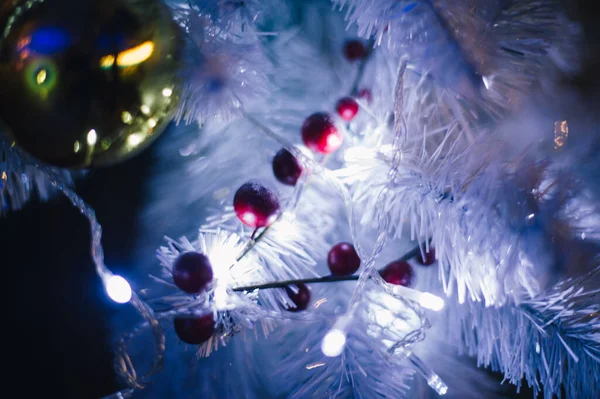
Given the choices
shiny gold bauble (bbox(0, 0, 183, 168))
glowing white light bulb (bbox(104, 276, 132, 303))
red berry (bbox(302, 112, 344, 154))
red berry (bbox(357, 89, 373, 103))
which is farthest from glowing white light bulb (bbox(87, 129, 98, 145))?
red berry (bbox(357, 89, 373, 103))

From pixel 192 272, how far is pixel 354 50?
1.45 feet

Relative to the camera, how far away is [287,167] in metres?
0.54

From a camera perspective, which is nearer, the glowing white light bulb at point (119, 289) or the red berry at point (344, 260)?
the glowing white light bulb at point (119, 289)

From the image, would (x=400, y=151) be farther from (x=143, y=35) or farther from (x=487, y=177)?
(x=143, y=35)

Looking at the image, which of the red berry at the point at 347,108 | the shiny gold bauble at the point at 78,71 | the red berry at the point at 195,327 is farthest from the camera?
the red berry at the point at 347,108

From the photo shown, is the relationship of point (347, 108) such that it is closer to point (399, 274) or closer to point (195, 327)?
point (399, 274)

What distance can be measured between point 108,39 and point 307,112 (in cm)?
34

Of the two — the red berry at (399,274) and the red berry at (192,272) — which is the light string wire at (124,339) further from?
the red berry at (399,274)

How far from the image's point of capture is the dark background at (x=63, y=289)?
62 centimetres

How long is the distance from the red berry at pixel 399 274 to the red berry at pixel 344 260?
44mm

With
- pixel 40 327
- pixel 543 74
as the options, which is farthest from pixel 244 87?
pixel 40 327

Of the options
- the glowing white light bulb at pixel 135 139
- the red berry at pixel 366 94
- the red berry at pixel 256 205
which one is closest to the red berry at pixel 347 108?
the red berry at pixel 366 94

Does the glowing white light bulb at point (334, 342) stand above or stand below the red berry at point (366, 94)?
below

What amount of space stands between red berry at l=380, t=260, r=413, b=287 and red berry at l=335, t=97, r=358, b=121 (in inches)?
9.1
